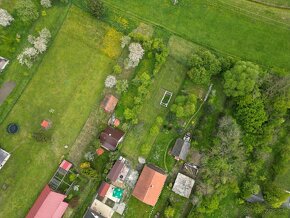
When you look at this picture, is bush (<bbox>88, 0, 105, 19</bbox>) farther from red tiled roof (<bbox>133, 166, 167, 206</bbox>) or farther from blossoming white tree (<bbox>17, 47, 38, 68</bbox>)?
red tiled roof (<bbox>133, 166, 167, 206</bbox>)

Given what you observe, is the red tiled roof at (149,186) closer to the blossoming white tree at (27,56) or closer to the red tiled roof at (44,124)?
the red tiled roof at (44,124)

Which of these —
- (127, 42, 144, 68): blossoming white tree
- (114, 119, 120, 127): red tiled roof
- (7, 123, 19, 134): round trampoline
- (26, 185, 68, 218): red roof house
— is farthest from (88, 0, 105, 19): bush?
(26, 185, 68, 218): red roof house

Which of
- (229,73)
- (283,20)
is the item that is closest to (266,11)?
(283,20)

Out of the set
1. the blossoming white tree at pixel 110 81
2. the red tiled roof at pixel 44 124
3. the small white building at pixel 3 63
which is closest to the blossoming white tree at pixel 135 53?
the blossoming white tree at pixel 110 81

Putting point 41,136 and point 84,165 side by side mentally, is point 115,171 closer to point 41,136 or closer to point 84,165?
point 84,165

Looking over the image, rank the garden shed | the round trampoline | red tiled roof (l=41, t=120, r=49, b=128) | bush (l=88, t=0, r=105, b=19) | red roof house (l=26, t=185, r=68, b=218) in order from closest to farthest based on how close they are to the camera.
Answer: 1. red roof house (l=26, t=185, r=68, b=218)
2. the round trampoline
3. red tiled roof (l=41, t=120, r=49, b=128)
4. bush (l=88, t=0, r=105, b=19)
5. the garden shed

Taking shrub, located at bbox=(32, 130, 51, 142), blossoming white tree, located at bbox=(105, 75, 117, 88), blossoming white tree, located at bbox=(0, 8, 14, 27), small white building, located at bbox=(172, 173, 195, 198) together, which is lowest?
shrub, located at bbox=(32, 130, 51, 142)
